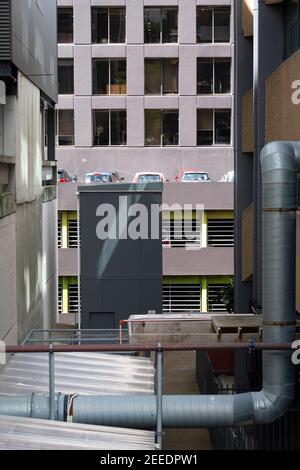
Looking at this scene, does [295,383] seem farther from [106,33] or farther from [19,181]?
[106,33]

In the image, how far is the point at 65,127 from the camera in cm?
5488

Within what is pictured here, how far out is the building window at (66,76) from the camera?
53375 millimetres

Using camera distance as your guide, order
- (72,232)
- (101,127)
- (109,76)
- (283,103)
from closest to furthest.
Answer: (283,103), (72,232), (109,76), (101,127)

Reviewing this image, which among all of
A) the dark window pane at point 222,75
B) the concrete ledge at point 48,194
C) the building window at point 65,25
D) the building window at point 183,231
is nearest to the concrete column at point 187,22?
the dark window pane at point 222,75

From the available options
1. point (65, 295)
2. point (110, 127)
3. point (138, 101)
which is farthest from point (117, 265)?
point (110, 127)

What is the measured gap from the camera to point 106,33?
2100 inches

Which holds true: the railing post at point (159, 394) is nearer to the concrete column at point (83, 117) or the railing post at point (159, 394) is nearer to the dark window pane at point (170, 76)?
the concrete column at point (83, 117)

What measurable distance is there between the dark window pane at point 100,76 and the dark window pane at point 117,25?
1596 millimetres

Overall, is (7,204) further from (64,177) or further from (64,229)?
(64,177)

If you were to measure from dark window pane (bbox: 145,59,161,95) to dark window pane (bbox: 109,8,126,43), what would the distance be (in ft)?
7.49

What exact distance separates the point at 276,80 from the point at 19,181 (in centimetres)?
647

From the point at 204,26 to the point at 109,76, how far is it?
6860 mm

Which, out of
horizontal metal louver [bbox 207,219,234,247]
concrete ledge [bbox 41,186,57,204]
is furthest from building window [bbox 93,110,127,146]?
concrete ledge [bbox 41,186,57,204]
